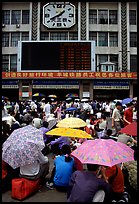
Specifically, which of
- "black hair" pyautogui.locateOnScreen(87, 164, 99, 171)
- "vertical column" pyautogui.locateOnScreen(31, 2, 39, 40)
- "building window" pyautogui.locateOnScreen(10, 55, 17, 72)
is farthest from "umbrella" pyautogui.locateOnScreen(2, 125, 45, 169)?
"vertical column" pyautogui.locateOnScreen(31, 2, 39, 40)

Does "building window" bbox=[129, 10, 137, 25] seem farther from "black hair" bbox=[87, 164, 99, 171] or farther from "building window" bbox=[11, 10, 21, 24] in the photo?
"black hair" bbox=[87, 164, 99, 171]

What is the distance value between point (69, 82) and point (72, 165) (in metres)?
21.5

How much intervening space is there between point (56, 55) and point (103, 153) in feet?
67.8

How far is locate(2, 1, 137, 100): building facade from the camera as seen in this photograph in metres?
26.5

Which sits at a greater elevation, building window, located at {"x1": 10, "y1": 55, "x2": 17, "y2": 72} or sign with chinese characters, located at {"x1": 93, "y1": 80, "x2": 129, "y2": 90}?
building window, located at {"x1": 10, "y1": 55, "x2": 17, "y2": 72}

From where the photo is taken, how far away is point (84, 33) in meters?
28.6

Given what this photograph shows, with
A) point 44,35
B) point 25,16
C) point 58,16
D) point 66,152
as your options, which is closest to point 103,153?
point 66,152

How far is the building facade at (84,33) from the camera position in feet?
87.0

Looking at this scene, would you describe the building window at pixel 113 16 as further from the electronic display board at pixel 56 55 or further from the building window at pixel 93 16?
the electronic display board at pixel 56 55

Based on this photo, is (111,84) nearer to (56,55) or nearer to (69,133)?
(56,55)

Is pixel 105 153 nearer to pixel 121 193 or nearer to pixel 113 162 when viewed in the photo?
pixel 113 162

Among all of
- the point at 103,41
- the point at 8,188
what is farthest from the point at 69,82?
the point at 8,188

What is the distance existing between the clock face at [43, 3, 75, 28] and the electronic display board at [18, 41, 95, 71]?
218 inches

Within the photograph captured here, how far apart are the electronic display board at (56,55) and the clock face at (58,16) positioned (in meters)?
5.55
